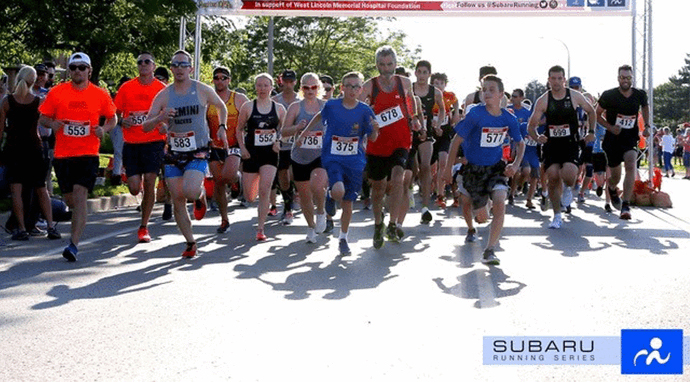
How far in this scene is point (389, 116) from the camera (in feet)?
35.0

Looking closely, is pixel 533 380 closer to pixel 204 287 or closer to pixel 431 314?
pixel 431 314

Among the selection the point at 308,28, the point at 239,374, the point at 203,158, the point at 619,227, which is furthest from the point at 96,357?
the point at 308,28

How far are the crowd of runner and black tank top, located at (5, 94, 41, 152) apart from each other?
1 centimetres

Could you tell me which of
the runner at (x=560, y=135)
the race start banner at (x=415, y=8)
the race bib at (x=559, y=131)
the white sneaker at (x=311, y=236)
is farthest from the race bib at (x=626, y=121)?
the race start banner at (x=415, y=8)

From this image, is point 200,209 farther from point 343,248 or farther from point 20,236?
point 343,248

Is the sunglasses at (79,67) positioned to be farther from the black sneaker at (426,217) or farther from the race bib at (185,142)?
the black sneaker at (426,217)

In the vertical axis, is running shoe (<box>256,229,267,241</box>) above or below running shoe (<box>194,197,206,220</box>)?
below

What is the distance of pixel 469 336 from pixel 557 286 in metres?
2.14

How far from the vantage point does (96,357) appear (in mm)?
5484

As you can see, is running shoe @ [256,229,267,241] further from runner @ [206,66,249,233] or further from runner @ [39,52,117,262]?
runner @ [39,52,117,262]

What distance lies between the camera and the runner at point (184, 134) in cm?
970

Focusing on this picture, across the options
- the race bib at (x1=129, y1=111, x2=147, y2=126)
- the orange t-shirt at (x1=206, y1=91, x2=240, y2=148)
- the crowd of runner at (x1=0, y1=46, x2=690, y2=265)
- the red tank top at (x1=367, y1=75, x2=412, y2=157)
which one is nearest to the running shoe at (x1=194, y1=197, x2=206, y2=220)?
the crowd of runner at (x1=0, y1=46, x2=690, y2=265)

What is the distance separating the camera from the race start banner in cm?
2141

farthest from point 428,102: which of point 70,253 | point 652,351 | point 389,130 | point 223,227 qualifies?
point 652,351
